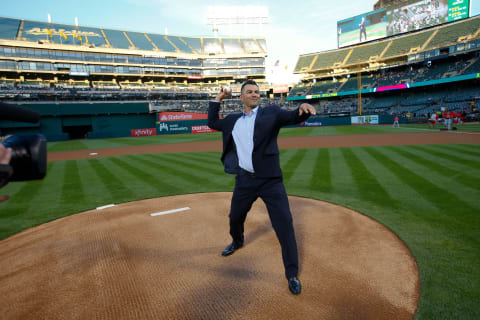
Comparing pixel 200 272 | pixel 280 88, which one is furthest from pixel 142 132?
pixel 200 272

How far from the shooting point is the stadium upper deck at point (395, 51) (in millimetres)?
41312

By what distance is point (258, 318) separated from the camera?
2430 millimetres

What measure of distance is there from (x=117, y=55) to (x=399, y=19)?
59.8 metres

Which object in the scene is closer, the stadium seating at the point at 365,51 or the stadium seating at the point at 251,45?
the stadium seating at the point at 365,51

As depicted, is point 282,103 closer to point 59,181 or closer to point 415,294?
point 59,181

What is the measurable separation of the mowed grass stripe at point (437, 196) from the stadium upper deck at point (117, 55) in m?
59.9

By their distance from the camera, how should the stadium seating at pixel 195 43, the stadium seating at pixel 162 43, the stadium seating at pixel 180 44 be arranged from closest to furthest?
the stadium seating at pixel 162 43 → the stadium seating at pixel 180 44 → the stadium seating at pixel 195 43

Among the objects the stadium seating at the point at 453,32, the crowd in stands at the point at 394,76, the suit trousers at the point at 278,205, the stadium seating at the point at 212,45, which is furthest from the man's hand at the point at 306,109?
the stadium seating at the point at 212,45

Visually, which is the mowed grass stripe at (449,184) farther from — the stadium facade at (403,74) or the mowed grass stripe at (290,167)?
the stadium facade at (403,74)

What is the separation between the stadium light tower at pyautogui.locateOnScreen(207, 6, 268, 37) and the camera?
66.1 metres

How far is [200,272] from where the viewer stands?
326cm

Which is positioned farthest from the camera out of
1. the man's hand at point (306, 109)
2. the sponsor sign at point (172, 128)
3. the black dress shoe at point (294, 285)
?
the sponsor sign at point (172, 128)

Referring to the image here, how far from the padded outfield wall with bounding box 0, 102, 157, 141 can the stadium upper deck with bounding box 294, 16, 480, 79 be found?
131 feet

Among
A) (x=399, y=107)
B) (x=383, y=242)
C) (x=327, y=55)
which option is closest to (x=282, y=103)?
(x=327, y=55)
